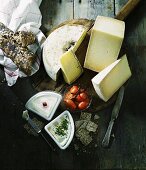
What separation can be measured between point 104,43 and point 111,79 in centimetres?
23

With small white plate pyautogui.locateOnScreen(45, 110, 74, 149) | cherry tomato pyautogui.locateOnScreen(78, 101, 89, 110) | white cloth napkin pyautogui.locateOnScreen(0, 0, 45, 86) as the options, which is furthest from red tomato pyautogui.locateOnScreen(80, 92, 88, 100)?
white cloth napkin pyautogui.locateOnScreen(0, 0, 45, 86)

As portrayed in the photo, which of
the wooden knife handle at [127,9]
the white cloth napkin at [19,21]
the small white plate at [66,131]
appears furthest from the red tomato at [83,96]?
the wooden knife handle at [127,9]

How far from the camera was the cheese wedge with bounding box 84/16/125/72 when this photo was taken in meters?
2.97

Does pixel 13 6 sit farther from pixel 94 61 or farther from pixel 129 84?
pixel 129 84

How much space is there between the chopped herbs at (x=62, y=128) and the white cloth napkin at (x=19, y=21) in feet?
1.24

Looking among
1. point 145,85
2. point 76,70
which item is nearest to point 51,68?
point 76,70

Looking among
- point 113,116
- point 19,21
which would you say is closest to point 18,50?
point 19,21

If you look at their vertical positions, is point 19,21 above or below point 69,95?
above

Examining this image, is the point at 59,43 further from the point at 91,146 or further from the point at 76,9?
the point at 91,146

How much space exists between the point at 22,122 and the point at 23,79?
28cm

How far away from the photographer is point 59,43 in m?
3.02

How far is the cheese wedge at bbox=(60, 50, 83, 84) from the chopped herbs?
0.25m

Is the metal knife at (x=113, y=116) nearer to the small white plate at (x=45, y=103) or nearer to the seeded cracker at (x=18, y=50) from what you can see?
the small white plate at (x=45, y=103)

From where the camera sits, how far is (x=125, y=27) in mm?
3303
